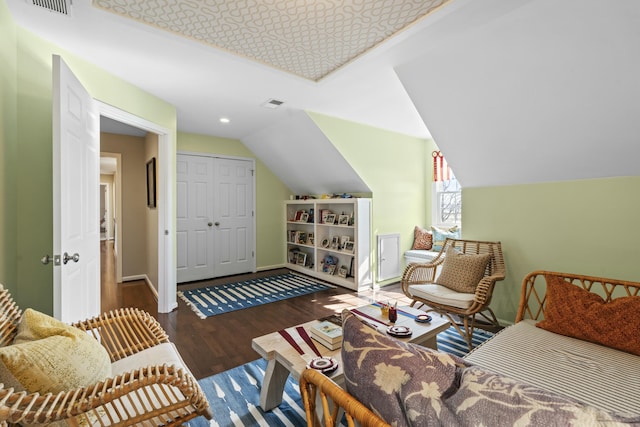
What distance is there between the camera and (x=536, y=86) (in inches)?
79.9

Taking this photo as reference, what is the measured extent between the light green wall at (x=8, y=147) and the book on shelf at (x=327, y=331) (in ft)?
6.11

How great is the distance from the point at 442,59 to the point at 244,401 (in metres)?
2.69

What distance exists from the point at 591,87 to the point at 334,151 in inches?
102

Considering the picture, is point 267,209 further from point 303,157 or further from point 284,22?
point 284,22

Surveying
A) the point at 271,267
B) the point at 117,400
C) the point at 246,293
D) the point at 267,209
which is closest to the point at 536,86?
the point at 117,400

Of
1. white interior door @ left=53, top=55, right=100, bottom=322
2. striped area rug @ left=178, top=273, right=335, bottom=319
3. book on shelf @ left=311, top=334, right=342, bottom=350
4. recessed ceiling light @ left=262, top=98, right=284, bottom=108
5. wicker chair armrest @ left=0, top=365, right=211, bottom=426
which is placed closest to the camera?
wicker chair armrest @ left=0, top=365, right=211, bottom=426

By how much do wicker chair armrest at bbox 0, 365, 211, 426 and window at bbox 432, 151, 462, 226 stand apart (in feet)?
14.9

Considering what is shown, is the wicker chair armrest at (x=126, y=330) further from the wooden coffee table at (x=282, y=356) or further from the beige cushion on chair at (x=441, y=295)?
the beige cushion on chair at (x=441, y=295)

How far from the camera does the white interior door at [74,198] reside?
1.63 meters

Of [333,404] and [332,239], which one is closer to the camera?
[333,404]

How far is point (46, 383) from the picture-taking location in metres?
0.95

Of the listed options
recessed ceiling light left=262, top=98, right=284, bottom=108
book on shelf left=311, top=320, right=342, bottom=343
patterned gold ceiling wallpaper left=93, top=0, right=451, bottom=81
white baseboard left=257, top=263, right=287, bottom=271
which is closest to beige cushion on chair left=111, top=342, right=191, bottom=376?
book on shelf left=311, top=320, right=342, bottom=343

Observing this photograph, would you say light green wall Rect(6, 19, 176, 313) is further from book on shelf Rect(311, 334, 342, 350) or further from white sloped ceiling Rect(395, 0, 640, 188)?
white sloped ceiling Rect(395, 0, 640, 188)

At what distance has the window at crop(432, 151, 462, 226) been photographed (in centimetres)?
475
